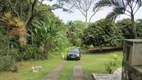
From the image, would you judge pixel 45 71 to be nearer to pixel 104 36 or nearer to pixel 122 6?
pixel 122 6

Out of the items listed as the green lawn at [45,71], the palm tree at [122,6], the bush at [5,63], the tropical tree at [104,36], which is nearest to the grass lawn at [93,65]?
the green lawn at [45,71]

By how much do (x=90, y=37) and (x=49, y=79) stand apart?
19.5 meters

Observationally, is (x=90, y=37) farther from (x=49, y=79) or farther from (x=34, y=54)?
(x=49, y=79)

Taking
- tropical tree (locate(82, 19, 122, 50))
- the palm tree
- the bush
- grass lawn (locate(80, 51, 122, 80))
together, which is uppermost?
the palm tree

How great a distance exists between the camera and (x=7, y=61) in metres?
14.9

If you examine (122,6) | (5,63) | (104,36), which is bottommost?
(5,63)

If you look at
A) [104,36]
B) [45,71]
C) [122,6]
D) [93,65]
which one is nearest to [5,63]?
[45,71]

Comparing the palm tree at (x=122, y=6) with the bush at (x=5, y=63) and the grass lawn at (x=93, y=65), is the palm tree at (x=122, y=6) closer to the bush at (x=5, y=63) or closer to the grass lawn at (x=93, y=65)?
the grass lawn at (x=93, y=65)

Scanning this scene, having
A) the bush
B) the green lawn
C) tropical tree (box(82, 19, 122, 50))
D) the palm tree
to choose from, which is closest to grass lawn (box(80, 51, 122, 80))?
the green lawn

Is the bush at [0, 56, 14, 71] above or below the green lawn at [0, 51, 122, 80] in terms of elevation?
above

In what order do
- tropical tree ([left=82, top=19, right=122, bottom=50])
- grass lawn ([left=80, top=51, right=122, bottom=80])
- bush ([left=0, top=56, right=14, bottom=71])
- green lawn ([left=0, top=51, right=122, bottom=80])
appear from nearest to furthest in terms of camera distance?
green lawn ([left=0, top=51, right=122, bottom=80]) < bush ([left=0, top=56, right=14, bottom=71]) < grass lawn ([left=80, top=51, right=122, bottom=80]) < tropical tree ([left=82, top=19, right=122, bottom=50])

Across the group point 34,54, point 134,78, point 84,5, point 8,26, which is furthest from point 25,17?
point 84,5

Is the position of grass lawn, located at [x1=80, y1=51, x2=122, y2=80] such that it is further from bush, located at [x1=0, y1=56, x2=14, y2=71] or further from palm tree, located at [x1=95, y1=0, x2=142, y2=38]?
bush, located at [x1=0, y1=56, x2=14, y2=71]

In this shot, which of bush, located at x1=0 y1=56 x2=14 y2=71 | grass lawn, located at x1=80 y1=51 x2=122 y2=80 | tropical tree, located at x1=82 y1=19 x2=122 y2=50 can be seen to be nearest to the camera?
bush, located at x1=0 y1=56 x2=14 y2=71
